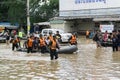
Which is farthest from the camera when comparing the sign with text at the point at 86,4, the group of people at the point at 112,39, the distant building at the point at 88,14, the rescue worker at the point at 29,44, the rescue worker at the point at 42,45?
the sign with text at the point at 86,4

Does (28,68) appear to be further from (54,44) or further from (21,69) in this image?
(54,44)

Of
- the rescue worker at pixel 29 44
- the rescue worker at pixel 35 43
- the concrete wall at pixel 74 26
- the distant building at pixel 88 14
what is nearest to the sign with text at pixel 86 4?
the distant building at pixel 88 14

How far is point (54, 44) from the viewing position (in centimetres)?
2377

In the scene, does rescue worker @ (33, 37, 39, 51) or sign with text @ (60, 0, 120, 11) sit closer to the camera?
rescue worker @ (33, 37, 39, 51)

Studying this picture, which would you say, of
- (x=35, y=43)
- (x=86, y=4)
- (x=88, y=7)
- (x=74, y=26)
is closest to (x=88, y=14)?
(x=88, y=7)

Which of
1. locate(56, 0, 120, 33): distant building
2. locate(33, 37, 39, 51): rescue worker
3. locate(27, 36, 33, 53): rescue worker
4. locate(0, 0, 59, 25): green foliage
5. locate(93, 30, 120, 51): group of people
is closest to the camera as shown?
locate(27, 36, 33, 53): rescue worker

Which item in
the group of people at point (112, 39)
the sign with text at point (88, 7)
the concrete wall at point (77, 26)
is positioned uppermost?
the sign with text at point (88, 7)

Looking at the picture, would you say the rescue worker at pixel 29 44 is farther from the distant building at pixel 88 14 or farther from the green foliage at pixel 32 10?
the green foliage at pixel 32 10

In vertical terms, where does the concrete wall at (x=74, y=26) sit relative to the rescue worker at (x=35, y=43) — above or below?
below

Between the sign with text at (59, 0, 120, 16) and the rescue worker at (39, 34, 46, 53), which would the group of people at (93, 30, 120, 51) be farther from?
the sign with text at (59, 0, 120, 16)

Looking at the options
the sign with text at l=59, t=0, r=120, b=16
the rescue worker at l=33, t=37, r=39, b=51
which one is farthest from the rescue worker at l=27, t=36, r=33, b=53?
the sign with text at l=59, t=0, r=120, b=16

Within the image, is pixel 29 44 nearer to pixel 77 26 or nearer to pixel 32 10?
pixel 77 26

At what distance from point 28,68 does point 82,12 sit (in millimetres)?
46045

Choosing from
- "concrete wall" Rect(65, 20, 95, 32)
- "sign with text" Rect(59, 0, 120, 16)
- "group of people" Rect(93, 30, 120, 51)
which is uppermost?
"sign with text" Rect(59, 0, 120, 16)
